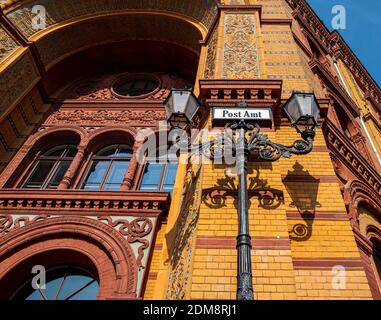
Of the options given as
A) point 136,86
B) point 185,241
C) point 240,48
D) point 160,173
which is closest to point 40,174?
point 160,173

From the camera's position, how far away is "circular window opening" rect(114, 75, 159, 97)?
33.7 feet

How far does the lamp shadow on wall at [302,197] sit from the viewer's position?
3.95m

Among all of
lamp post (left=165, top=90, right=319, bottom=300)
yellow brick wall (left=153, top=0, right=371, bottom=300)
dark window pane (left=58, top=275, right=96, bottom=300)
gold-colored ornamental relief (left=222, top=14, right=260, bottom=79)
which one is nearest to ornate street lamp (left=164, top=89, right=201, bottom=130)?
lamp post (left=165, top=90, right=319, bottom=300)

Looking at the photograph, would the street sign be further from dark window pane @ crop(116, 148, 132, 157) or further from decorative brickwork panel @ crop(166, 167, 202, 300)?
dark window pane @ crop(116, 148, 132, 157)

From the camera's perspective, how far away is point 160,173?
7.52m

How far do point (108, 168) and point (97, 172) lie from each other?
0.25m

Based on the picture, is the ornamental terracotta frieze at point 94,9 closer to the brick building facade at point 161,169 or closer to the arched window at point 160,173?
the brick building facade at point 161,169

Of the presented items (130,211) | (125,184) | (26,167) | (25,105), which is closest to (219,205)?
(130,211)

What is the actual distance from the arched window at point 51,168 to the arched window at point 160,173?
184cm

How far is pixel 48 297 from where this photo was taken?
18.4ft

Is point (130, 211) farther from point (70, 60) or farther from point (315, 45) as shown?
point (315, 45)

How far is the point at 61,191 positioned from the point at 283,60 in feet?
15.8

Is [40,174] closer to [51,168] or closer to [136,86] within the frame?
[51,168]

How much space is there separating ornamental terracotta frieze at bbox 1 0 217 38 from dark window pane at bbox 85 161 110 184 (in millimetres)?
4048
